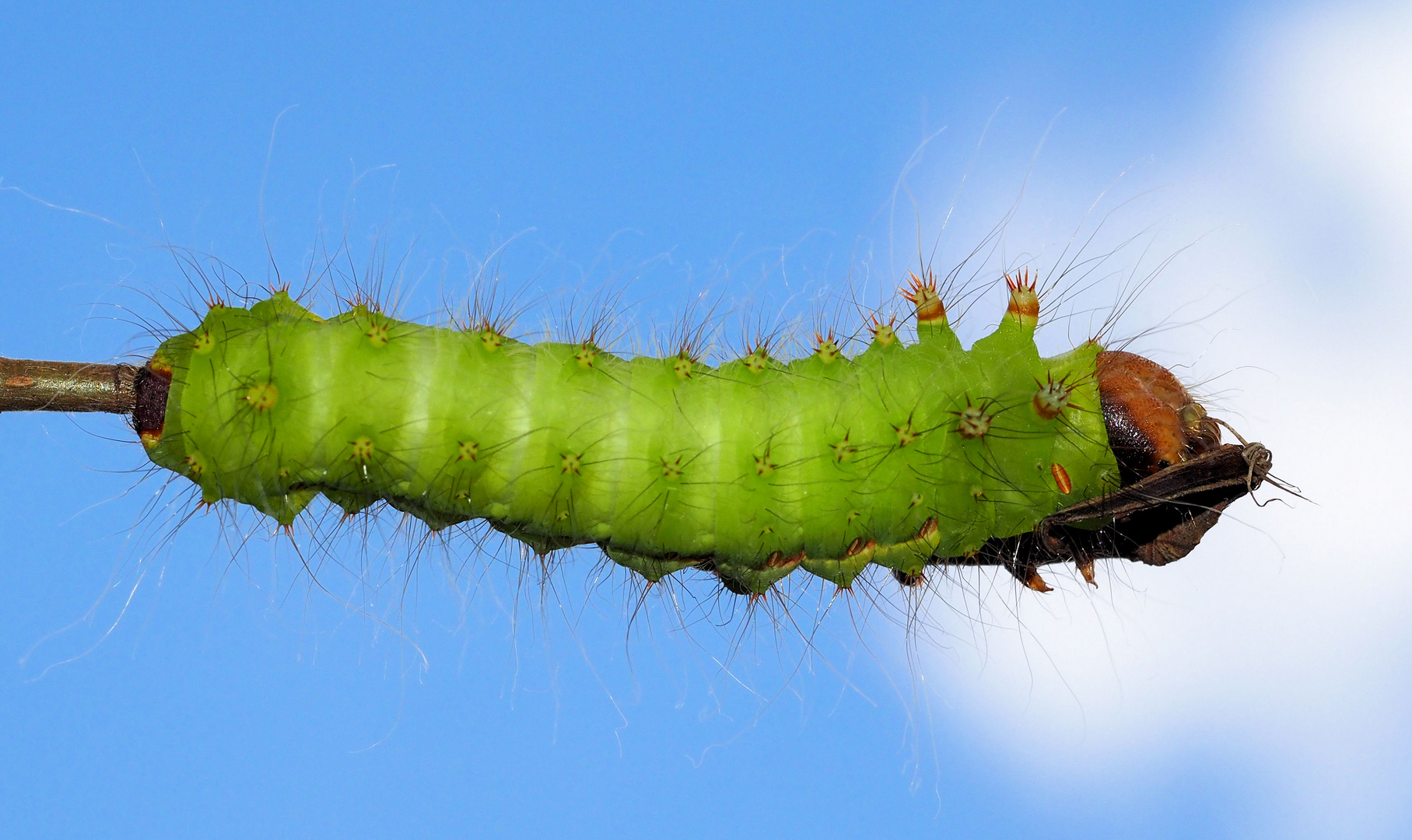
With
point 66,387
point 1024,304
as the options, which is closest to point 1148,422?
point 1024,304

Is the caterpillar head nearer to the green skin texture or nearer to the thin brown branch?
the green skin texture

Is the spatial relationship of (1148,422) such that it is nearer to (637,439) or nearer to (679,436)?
(679,436)

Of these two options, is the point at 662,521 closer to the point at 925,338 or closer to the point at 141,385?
the point at 925,338

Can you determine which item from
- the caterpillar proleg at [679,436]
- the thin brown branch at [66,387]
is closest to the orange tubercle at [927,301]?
the caterpillar proleg at [679,436]

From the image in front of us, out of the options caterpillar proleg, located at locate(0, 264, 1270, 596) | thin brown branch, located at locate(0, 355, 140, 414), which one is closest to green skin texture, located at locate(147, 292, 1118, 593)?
caterpillar proleg, located at locate(0, 264, 1270, 596)

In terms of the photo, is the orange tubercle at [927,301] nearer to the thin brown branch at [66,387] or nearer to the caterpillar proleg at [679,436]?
the caterpillar proleg at [679,436]

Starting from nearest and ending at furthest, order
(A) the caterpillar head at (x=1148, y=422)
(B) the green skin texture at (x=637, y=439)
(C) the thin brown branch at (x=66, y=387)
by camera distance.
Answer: (C) the thin brown branch at (x=66, y=387)
(B) the green skin texture at (x=637, y=439)
(A) the caterpillar head at (x=1148, y=422)
